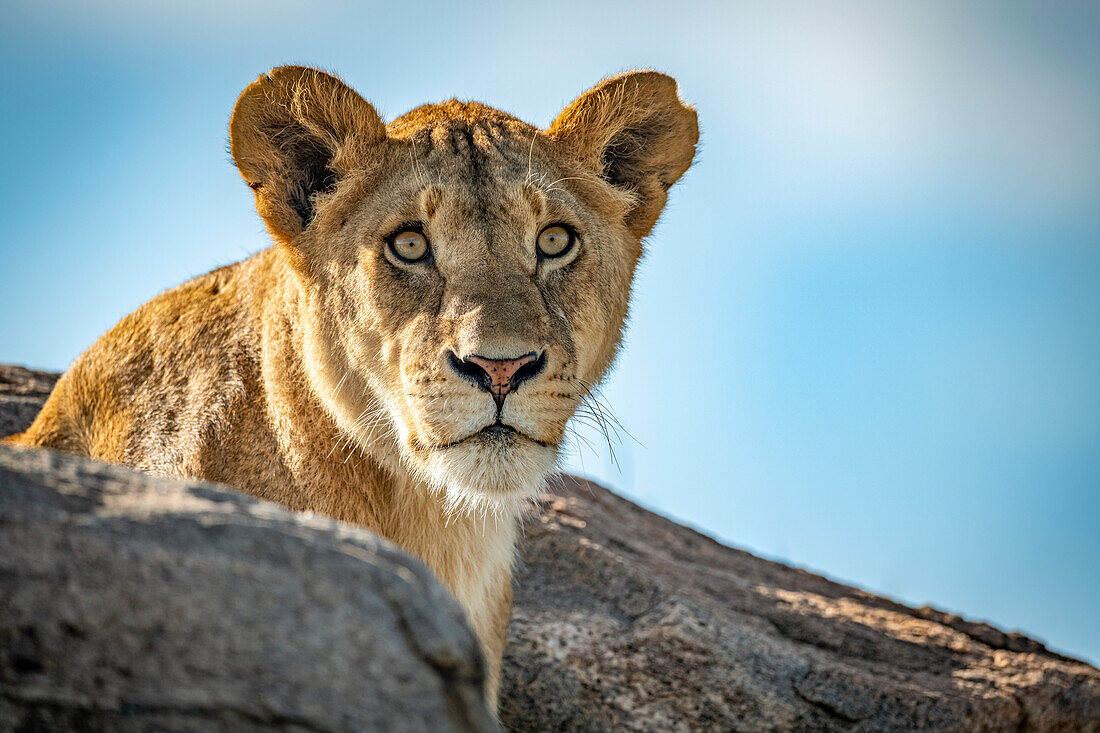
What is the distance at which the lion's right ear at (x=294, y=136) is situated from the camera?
4414 millimetres

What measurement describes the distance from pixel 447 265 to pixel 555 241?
0.53 meters

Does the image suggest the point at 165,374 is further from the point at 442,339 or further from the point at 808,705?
the point at 808,705

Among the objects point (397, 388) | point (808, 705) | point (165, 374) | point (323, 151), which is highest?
point (323, 151)

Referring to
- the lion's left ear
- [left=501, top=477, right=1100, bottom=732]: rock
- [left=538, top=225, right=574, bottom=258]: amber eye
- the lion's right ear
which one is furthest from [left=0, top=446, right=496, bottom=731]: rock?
[left=501, top=477, right=1100, bottom=732]: rock

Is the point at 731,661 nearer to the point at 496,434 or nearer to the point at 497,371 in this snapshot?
the point at 496,434

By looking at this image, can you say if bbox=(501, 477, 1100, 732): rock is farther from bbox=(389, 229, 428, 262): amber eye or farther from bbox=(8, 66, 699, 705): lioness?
bbox=(389, 229, 428, 262): amber eye

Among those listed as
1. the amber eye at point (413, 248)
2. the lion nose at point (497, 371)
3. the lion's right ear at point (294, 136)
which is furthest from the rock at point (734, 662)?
the lion's right ear at point (294, 136)

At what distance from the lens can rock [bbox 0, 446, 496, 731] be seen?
1822 millimetres

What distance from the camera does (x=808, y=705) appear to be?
5324mm

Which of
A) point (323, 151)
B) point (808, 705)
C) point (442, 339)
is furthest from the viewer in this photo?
point (808, 705)

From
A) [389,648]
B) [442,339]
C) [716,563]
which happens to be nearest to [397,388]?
[442,339]

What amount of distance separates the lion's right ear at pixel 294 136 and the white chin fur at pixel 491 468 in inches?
52.1

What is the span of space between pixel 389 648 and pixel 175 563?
1.41 ft

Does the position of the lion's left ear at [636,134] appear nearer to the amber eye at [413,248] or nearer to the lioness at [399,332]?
the lioness at [399,332]
